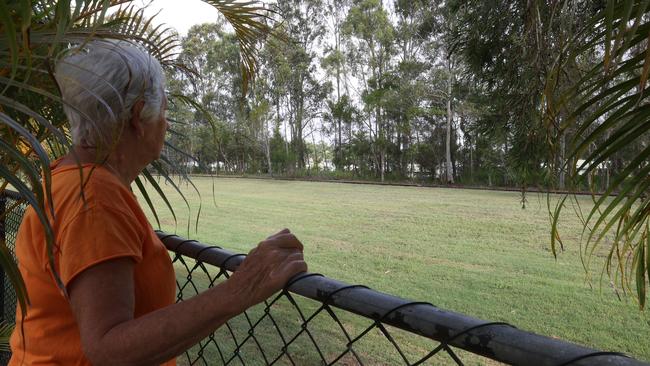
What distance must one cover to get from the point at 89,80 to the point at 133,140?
0.13m

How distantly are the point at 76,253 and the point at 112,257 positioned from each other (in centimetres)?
5

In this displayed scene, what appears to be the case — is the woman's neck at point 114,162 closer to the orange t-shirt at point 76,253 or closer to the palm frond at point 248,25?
the orange t-shirt at point 76,253

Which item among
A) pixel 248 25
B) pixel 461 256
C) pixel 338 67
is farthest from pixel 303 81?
pixel 248 25

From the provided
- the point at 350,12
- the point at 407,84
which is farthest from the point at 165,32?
the point at 350,12

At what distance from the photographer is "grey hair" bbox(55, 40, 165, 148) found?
88 centimetres

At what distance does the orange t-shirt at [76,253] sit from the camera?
75 cm

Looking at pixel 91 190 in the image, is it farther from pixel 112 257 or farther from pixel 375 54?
pixel 375 54

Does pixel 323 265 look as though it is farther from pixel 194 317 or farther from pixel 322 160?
pixel 322 160

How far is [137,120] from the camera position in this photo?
938 millimetres

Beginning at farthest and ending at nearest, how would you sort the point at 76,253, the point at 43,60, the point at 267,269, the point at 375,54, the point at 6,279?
the point at 375,54 → the point at 6,279 → the point at 43,60 → the point at 267,269 → the point at 76,253

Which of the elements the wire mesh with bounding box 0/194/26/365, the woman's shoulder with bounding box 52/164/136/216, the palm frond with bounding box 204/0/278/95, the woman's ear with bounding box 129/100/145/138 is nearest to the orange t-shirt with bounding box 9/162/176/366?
the woman's shoulder with bounding box 52/164/136/216

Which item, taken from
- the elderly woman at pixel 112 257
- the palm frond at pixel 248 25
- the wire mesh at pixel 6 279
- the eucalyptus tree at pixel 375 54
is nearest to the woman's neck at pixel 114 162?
the elderly woman at pixel 112 257

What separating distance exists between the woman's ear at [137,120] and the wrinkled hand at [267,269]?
0.98 feet

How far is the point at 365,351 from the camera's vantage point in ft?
12.4
